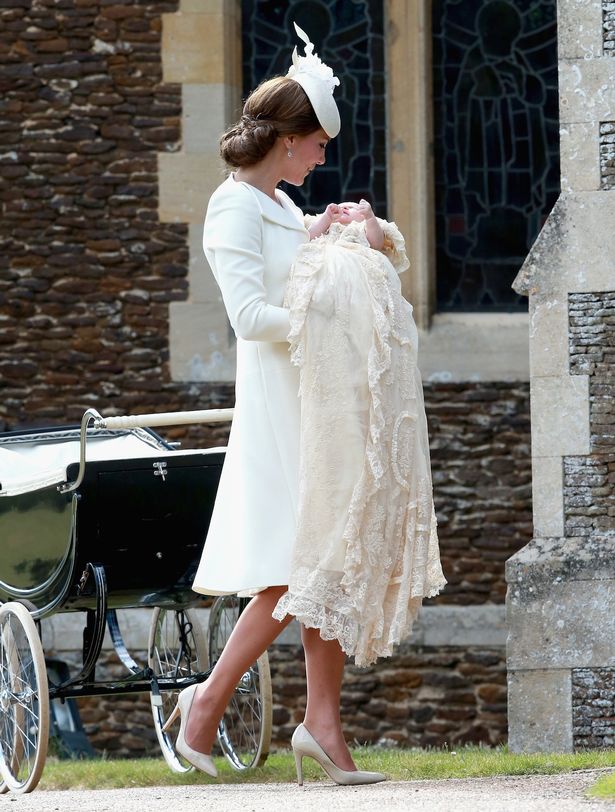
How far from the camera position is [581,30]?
6.02 meters

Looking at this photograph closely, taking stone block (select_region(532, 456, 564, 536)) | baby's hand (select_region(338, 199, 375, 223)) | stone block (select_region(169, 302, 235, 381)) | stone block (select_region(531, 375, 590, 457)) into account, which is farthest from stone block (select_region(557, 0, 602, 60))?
stone block (select_region(169, 302, 235, 381))

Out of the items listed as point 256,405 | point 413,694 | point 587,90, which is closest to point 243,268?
point 256,405

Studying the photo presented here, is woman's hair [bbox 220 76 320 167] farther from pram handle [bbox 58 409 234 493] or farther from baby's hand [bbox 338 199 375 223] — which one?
pram handle [bbox 58 409 234 493]

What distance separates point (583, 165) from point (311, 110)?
2065mm

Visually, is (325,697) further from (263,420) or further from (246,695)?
(246,695)

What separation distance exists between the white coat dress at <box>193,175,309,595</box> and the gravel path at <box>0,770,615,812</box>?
0.55 metres

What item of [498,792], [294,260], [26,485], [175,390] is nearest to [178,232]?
[175,390]

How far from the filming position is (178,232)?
880 centimetres

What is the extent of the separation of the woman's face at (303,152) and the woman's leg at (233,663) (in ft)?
3.74

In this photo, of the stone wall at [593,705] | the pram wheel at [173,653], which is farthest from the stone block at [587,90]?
the pram wheel at [173,653]

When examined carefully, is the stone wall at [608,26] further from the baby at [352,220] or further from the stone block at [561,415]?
the baby at [352,220]

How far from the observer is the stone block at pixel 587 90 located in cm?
599

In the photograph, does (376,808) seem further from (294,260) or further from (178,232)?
(178,232)

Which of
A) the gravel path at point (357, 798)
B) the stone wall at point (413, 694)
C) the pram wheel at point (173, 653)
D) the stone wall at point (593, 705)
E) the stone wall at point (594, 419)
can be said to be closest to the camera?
the gravel path at point (357, 798)
